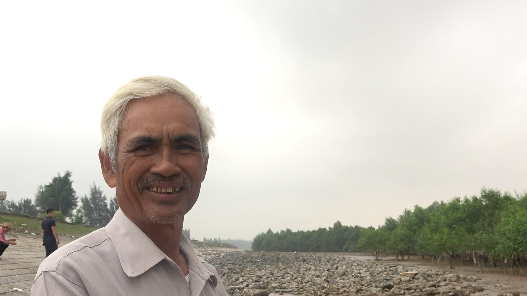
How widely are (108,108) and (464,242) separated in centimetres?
4970

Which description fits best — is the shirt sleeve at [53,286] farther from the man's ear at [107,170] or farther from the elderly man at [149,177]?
the man's ear at [107,170]

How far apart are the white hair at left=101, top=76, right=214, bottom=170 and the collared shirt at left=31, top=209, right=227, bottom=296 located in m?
0.29

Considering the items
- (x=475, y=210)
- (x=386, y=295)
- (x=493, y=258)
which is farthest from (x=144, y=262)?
(x=475, y=210)

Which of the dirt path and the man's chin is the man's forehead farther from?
the dirt path

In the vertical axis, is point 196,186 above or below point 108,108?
below

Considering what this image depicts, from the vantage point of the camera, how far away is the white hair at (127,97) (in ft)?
4.97

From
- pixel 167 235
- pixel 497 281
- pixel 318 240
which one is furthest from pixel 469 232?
pixel 318 240

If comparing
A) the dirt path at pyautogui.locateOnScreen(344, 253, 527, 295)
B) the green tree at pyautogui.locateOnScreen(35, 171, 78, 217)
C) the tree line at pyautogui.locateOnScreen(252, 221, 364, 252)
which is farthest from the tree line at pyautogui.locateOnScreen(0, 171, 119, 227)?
the tree line at pyautogui.locateOnScreen(252, 221, 364, 252)

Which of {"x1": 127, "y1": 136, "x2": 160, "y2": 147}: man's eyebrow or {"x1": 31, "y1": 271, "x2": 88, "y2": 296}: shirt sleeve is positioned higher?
{"x1": 127, "y1": 136, "x2": 160, "y2": 147}: man's eyebrow

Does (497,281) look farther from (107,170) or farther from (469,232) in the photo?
(107,170)

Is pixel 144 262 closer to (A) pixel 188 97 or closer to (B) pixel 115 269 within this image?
(B) pixel 115 269

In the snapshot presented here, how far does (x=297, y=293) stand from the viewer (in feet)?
58.1

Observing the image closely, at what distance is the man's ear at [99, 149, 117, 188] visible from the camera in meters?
1.61

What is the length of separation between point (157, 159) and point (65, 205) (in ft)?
229
